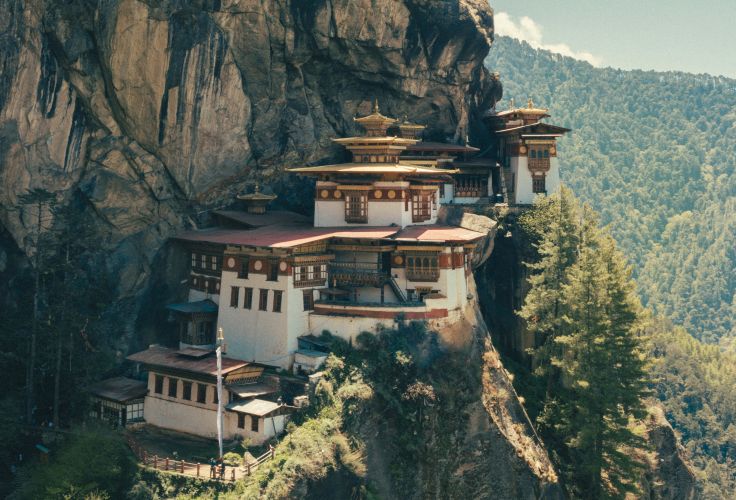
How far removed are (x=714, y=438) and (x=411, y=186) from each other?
82.7 m

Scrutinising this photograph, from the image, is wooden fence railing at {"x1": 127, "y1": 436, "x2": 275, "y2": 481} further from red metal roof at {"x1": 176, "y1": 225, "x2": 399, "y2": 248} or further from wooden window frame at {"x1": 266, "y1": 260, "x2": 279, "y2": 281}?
red metal roof at {"x1": 176, "y1": 225, "x2": 399, "y2": 248}

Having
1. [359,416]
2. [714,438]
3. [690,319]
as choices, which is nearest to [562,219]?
[359,416]

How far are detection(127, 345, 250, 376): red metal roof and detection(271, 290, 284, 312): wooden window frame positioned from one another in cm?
338

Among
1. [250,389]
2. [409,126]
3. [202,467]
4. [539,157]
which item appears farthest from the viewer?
[539,157]

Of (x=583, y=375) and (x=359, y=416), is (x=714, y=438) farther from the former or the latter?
(x=359, y=416)

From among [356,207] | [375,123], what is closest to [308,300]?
[356,207]

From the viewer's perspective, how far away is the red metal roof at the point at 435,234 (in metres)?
52.0

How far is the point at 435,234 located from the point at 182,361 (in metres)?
15.0

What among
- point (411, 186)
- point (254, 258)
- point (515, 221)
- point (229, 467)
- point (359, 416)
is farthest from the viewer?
point (515, 221)

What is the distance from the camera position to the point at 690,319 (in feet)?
645

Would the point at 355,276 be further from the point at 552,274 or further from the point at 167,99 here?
the point at 167,99

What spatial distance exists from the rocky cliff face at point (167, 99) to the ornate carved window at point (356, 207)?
541 centimetres

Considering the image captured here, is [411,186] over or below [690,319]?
over

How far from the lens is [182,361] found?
155ft
